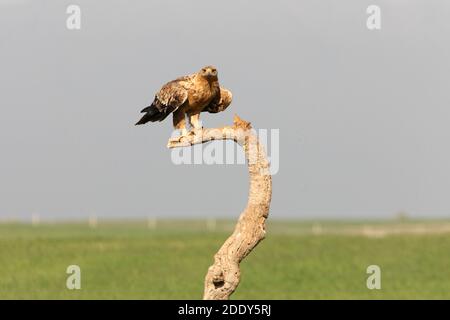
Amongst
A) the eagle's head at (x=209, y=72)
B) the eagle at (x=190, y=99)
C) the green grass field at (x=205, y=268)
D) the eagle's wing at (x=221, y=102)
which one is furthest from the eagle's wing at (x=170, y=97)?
the green grass field at (x=205, y=268)

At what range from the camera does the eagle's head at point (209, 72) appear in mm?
14500

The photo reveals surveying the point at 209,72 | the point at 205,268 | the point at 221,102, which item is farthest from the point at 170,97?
the point at 205,268

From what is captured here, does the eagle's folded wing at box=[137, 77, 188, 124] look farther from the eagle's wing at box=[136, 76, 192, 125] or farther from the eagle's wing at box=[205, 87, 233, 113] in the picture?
the eagle's wing at box=[205, 87, 233, 113]

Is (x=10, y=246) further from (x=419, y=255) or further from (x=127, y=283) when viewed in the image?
(x=419, y=255)

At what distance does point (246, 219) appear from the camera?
14.4 meters

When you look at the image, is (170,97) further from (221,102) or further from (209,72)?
(221,102)

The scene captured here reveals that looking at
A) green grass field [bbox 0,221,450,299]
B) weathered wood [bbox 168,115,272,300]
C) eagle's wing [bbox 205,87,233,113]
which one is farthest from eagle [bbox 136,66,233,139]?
green grass field [bbox 0,221,450,299]

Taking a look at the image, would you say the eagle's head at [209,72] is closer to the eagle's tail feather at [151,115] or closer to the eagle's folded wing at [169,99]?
the eagle's folded wing at [169,99]

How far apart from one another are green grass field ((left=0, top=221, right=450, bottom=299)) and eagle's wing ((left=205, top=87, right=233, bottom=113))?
13530 mm

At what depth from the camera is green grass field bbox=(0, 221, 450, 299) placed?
95.7 ft

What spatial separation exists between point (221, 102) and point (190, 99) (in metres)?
0.65
